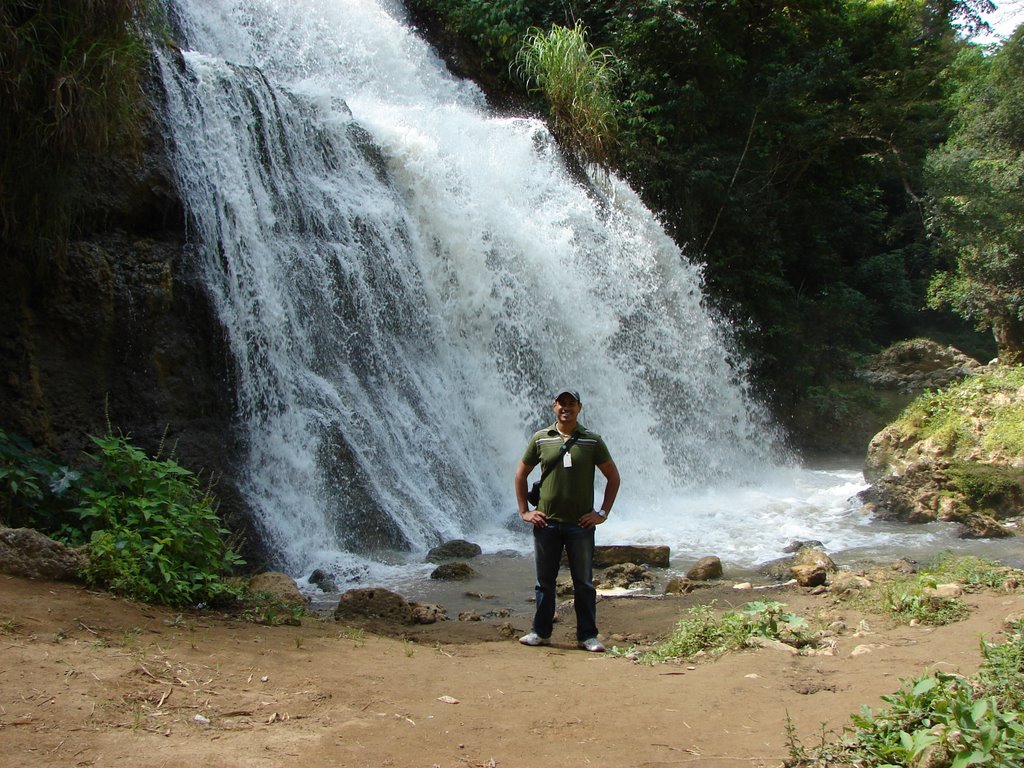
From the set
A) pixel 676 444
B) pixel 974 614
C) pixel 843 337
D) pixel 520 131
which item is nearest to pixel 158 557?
pixel 974 614

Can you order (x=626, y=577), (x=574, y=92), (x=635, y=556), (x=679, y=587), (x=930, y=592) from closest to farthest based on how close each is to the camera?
(x=930, y=592) → (x=679, y=587) → (x=626, y=577) → (x=635, y=556) → (x=574, y=92)

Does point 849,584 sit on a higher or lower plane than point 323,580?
higher

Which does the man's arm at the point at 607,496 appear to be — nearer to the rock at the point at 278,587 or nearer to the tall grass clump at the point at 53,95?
the rock at the point at 278,587

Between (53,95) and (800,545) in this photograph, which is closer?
(53,95)

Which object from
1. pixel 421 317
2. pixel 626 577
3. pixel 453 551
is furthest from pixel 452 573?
pixel 421 317

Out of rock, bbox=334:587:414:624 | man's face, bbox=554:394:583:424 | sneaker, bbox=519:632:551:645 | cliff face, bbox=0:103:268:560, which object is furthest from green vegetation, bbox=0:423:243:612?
man's face, bbox=554:394:583:424

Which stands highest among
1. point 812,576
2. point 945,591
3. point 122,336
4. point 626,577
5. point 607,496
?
point 122,336

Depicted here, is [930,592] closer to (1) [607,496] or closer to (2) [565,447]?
(1) [607,496]

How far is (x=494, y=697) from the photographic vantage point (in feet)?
12.6

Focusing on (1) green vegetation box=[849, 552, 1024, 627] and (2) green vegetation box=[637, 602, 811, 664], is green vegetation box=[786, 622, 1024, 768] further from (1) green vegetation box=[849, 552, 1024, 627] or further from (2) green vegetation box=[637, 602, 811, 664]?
(1) green vegetation box=[849, 552, 1024, 627]

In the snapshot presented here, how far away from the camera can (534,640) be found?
516 cm

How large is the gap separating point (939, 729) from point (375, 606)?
3777 mm

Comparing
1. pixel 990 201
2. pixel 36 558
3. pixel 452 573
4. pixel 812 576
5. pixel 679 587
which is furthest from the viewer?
pixel 990 201

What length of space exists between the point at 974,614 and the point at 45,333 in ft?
21.8
